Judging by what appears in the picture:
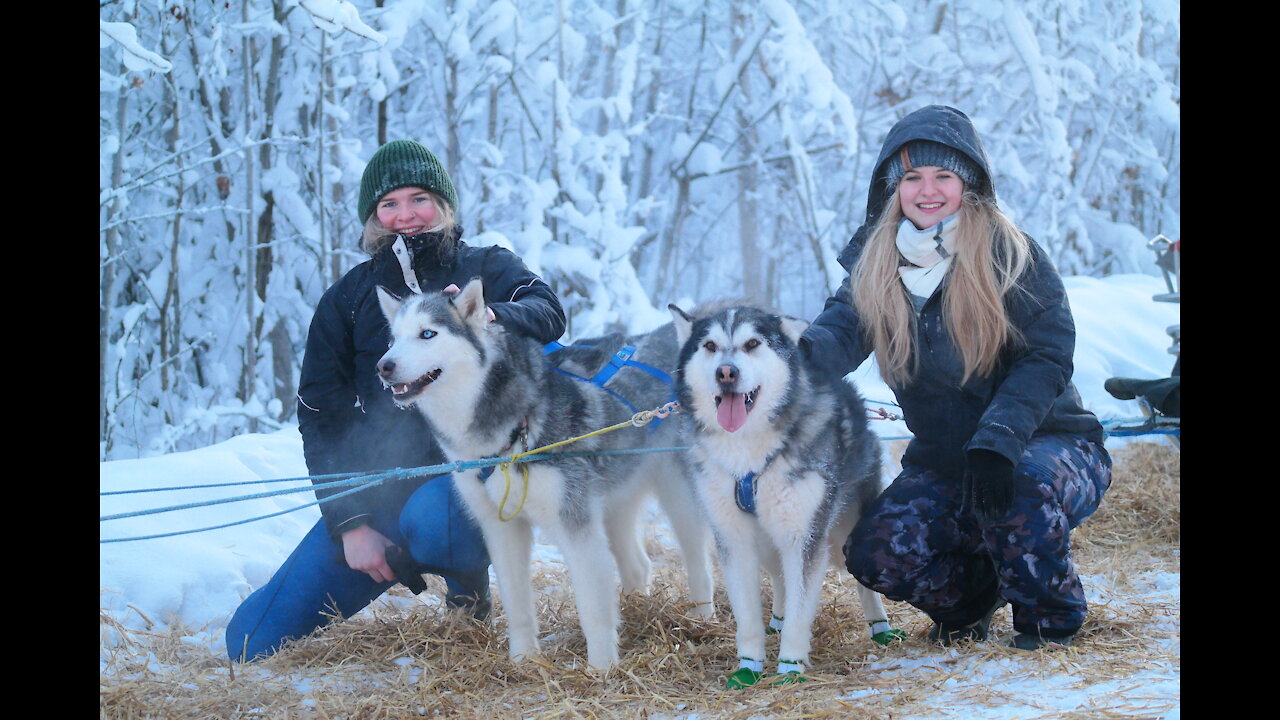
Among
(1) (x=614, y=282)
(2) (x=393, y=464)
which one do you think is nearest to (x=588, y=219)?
(1) (x=614, y=282)

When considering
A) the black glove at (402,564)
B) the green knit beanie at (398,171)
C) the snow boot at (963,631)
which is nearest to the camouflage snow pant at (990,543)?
the snow boot at (963,631)

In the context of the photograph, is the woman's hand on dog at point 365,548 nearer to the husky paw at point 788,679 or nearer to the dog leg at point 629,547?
the dog leg at point 629,547

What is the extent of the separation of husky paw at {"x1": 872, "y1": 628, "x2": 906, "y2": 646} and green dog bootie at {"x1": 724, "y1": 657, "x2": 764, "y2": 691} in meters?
0.49

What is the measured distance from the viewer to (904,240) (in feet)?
8.86

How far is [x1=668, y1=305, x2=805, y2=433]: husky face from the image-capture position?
252 cm

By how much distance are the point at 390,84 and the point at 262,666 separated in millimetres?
5545

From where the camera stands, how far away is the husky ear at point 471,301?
2634 millimetres

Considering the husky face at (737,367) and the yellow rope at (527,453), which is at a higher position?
the husky face at (737,367)

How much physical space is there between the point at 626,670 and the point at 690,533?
837mm

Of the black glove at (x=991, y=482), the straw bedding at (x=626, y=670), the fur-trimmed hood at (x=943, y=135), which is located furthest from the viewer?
the fur-trimmed hood at (x=943, y=135)

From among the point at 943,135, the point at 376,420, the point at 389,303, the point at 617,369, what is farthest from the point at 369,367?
the point at 943,135

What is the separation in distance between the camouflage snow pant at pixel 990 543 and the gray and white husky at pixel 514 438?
2.52 ft

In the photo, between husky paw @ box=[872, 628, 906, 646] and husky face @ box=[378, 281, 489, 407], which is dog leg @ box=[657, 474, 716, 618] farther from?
husky face @ box=[378, 281, 489, 407]
